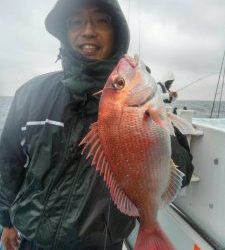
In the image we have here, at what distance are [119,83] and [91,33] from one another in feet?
2.95

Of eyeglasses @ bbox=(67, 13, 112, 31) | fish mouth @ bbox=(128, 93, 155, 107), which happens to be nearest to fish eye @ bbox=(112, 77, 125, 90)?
fish mouth @ bbox=(128, 93, 155, 107)

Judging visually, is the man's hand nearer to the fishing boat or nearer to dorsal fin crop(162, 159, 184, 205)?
the fishing boat

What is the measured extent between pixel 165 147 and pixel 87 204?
901 mm

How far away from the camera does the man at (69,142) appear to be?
252 cm

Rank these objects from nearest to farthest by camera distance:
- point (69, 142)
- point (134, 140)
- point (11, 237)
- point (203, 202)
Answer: point (134, 140) → point (69, 142) → point (203, 202) → point (11, 237)

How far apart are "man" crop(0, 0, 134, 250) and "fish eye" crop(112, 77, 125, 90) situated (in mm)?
717

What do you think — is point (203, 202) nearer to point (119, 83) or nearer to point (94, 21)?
point (119, 83)

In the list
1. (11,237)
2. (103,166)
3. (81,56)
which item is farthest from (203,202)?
(11,237)

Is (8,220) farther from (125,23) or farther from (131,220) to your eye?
(125,23)

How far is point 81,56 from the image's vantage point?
268 cm

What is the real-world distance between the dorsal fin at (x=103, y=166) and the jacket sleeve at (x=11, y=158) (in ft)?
3.68

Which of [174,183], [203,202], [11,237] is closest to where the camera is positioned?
[174,183]

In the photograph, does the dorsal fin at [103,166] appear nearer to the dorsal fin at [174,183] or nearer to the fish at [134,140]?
the fish at [134,140]

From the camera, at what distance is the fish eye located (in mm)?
1897
